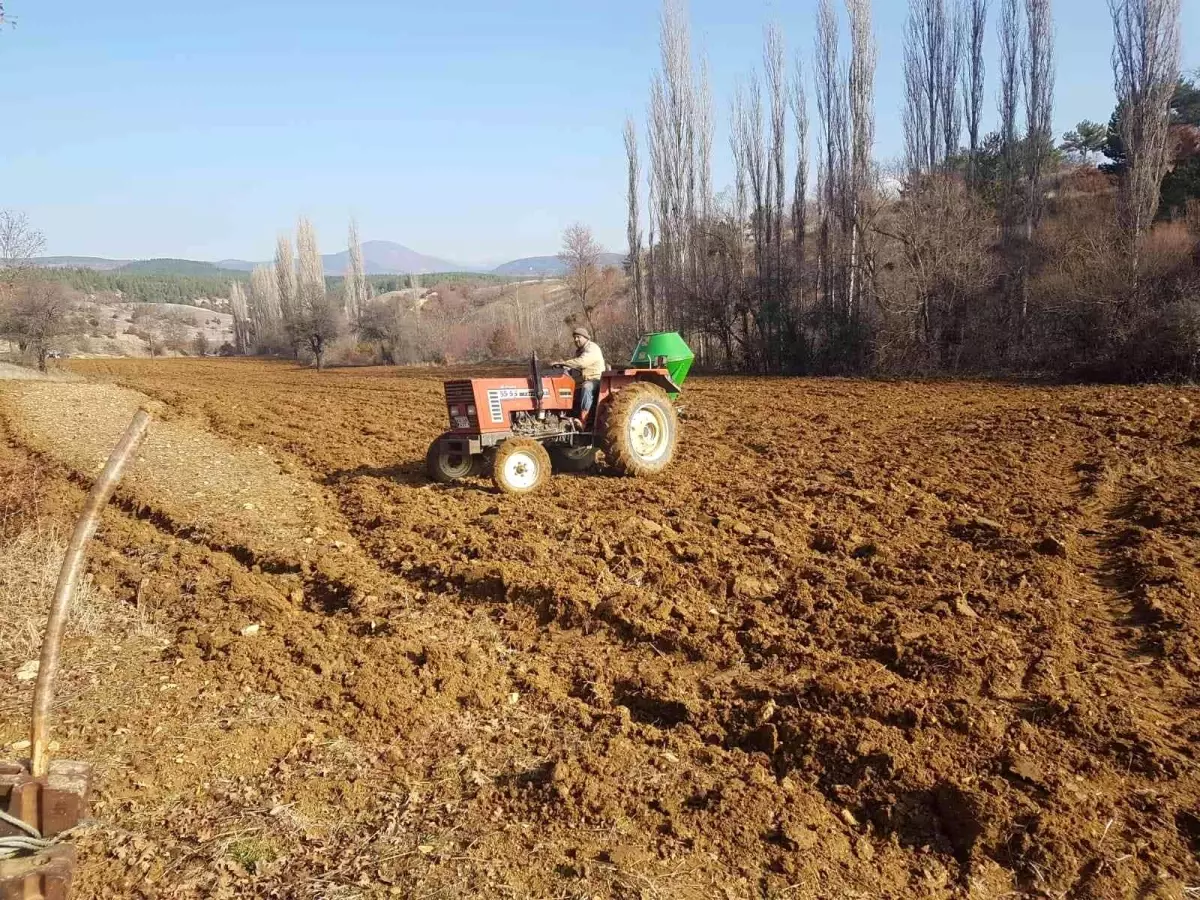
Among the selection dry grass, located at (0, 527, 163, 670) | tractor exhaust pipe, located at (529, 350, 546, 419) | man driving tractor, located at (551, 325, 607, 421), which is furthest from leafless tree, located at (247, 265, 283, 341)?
dry grass, located at (0, 527, 163, 670)

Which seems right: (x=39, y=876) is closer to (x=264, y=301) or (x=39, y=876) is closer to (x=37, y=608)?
(x=37, y=608)

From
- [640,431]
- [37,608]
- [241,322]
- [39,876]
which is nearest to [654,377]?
[640,431]

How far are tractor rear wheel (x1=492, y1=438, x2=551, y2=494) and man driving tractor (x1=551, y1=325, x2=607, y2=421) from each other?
779mm

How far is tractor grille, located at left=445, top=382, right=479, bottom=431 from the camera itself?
8.07 meters

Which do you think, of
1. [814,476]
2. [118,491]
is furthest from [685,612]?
[118,491]

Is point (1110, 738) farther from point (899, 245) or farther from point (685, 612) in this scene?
point (899, 245)

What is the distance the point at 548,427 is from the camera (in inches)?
335

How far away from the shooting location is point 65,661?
15.0ft

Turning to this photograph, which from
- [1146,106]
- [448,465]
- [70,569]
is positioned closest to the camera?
[70,569]

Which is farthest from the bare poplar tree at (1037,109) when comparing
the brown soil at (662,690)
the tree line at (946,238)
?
the brown soil at (662,690)

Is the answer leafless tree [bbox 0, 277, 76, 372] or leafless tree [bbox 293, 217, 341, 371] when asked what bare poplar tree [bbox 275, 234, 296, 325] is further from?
leafless tree [bbox 0, 277, 76, 372]

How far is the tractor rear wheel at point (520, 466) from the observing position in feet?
26.1

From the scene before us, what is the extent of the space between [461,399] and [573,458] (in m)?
1.53

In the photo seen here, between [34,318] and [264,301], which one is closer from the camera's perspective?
[34,318]
